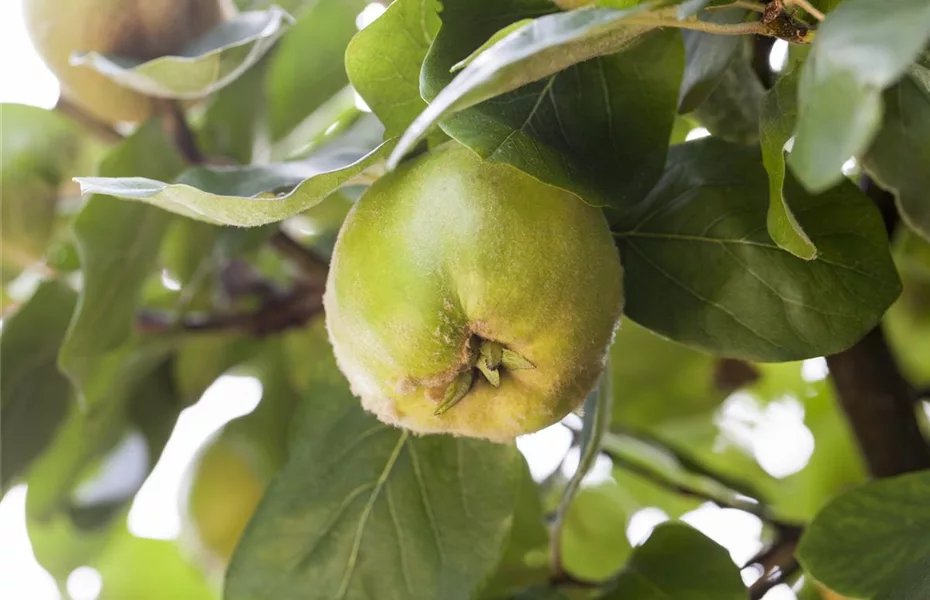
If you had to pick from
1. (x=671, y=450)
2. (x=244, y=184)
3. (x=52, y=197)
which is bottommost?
(x=671, y=450)

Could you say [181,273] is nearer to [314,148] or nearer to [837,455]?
[314,148]

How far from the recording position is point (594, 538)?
3.23 ft

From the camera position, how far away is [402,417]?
16.8 inches

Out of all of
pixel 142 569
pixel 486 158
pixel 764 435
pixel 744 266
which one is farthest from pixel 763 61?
pixel 142 569

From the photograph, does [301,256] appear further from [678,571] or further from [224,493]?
[678,571]

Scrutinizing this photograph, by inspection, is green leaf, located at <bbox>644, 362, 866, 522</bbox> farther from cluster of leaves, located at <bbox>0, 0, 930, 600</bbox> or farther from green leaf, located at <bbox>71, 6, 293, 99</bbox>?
green leaf, located at <bbox>71, 6, 293, 99</bbox>

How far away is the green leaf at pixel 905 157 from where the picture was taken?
1.70 feet

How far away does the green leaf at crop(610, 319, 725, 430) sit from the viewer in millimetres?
947

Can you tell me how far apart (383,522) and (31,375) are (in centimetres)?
33

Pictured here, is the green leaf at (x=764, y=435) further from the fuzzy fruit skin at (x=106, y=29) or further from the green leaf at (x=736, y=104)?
the fuzzy fruit skin at (x=106, y=29)

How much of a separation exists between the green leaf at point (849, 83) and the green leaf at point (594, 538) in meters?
0.74

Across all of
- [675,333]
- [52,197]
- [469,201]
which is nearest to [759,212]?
[675,333]

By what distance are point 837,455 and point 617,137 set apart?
645 mm

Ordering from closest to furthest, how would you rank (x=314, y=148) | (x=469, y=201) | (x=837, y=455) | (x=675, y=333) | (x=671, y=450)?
(x=469, y=201) → (x=675, y=333) → (x=314, y=148) → (x=671, y=450) → (x=837, y=455)
